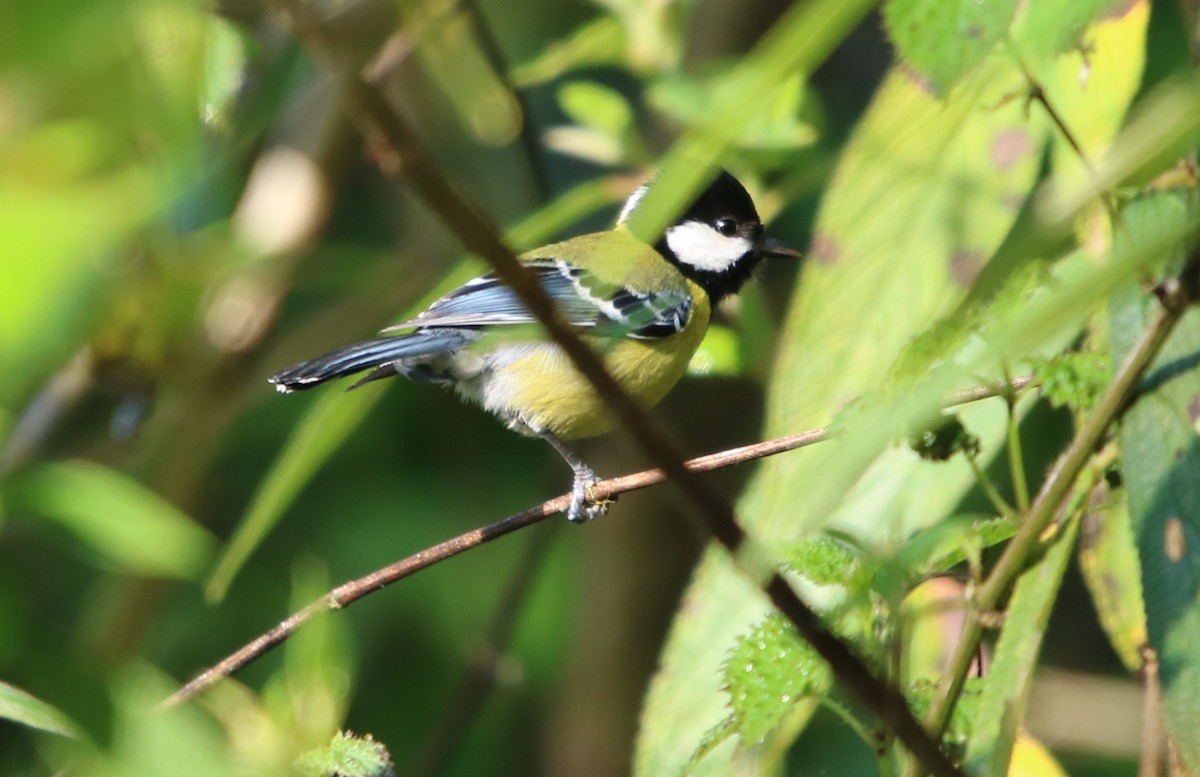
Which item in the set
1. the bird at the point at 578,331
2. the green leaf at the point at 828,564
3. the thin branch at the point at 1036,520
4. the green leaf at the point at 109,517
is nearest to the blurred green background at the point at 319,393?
the green leaf at the point at 109,517

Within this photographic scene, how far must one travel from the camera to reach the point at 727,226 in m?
2.49

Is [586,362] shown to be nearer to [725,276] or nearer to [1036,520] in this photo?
[1036,520]

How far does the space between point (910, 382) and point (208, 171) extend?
0.39 meters

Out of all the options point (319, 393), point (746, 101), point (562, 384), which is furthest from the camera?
point (319, 393)

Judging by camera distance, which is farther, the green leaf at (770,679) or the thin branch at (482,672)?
the thin branch at (482,672)

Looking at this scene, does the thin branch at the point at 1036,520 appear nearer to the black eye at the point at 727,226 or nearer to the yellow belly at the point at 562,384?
the yellow belly at the point at 562,384

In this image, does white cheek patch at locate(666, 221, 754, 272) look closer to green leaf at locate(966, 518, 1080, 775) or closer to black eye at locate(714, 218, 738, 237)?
black eye at locate(714, 218, 738, 237)

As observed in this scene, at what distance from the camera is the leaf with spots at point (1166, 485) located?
1018mm

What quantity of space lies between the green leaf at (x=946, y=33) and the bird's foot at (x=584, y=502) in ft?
2.90

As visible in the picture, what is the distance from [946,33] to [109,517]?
613mm

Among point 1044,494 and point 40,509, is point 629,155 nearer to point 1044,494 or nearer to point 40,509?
point 1044,494

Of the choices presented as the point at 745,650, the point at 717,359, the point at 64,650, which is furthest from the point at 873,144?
the point at 64,650

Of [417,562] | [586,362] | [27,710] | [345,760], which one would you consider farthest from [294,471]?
[586,362]

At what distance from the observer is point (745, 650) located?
0.94 meters
